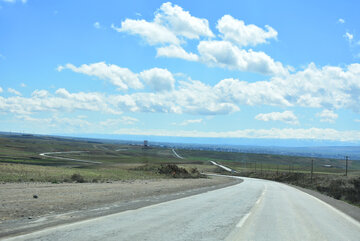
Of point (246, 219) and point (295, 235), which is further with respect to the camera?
point (246, 219)

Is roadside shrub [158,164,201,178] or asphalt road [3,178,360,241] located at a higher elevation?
asphalt road [3,178,360,241]

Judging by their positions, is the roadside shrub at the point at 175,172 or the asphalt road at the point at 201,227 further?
the roadside shrub at the point at 175,172

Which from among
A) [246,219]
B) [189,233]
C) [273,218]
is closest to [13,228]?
[189,233]

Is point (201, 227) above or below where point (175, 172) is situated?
above

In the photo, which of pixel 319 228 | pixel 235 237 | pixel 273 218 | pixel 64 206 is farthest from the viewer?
pixel 64 206

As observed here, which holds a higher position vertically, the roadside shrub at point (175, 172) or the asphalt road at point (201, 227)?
the asphalt road at point (201, 227)

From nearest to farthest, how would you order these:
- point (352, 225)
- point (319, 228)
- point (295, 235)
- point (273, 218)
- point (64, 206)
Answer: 1. point (295, 235)
2. point (319, 228)
3. point (352, 225)
4. point (273, 218)
5. point (64, 206)

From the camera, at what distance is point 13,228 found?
10102 mm

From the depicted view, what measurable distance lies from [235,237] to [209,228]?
1.47 meters

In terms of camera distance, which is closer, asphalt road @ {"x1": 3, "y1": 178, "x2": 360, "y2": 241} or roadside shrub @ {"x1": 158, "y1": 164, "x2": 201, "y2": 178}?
asphalt road @ {"x1": 3, "y1": 178, "x2": 360, "y2": 241}

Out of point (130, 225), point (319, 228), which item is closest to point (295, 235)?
point (319, 228)

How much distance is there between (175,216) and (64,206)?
5238 mm

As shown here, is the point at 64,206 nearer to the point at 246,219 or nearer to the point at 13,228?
the point at 13,228

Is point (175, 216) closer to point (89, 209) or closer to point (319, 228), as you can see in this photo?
point (89, 209)
